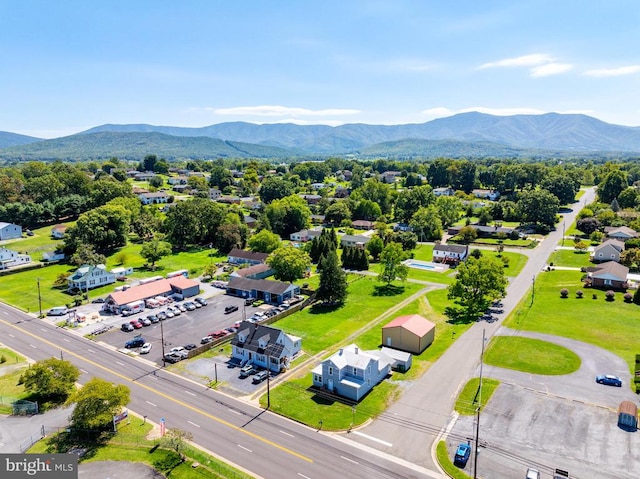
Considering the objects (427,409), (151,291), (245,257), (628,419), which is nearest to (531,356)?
(628,419)

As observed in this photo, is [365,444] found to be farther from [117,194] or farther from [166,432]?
[117,194]

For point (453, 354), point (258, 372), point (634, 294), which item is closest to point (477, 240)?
point (634, 294)

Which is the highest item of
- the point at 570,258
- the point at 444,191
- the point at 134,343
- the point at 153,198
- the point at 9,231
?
the point at 444,191

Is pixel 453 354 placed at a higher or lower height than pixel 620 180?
lower

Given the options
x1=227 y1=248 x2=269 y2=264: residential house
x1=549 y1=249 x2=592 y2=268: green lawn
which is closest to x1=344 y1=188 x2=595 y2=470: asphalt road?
x1=549 y1=249 x2=592 y2=268: green lawn

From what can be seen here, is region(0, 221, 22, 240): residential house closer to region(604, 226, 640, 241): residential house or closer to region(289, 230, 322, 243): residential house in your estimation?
region(289, 230, 322, 243): residential house

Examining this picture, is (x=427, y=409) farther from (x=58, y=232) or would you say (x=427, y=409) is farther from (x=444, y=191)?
(x=444, y=191)
